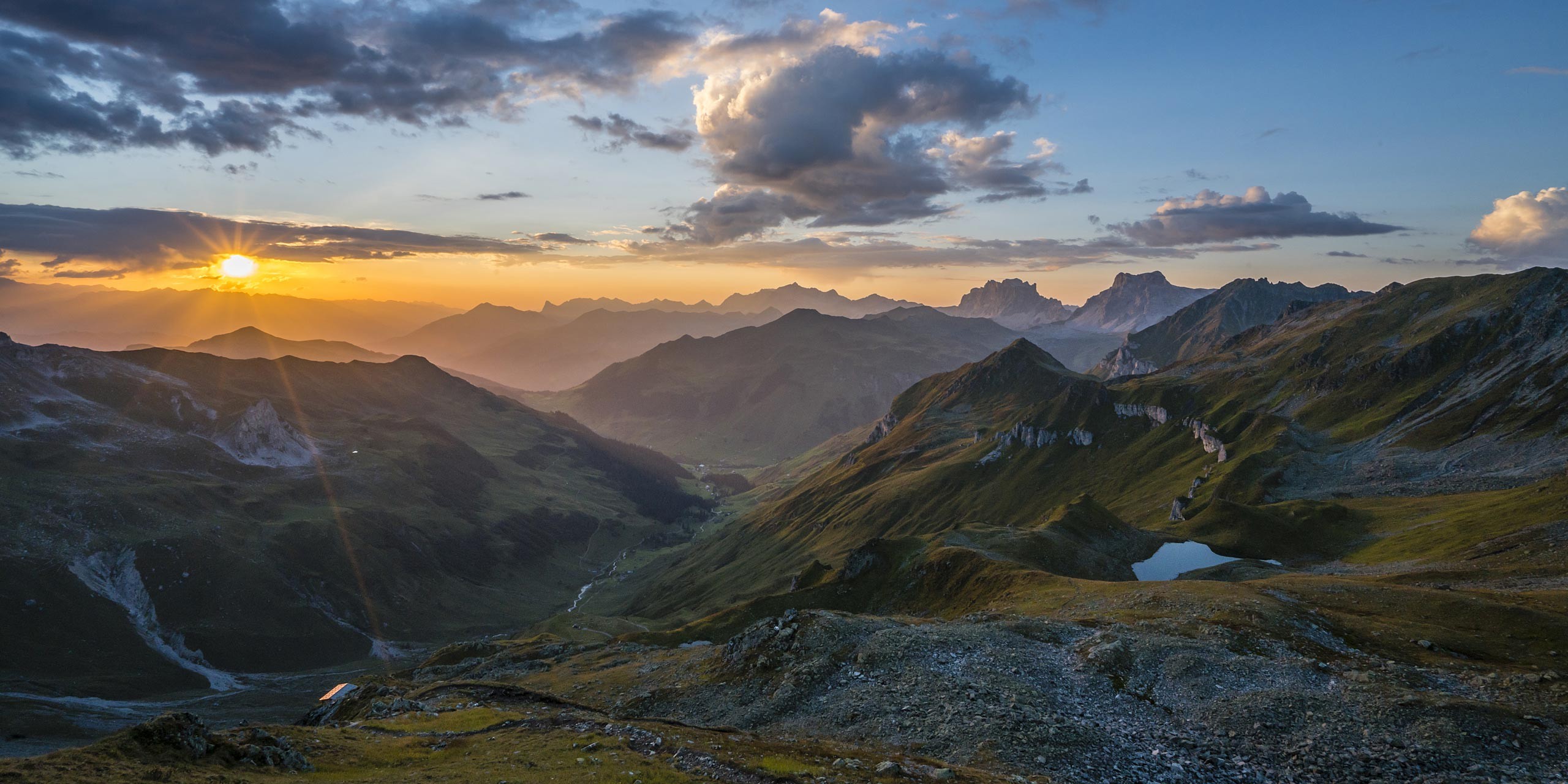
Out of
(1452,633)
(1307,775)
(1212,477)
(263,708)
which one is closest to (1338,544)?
(1212,477)

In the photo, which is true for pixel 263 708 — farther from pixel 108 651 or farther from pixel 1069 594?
pixel 1069 594

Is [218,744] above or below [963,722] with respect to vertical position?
above

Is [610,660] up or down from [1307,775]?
down

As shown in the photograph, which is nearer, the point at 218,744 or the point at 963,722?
the point at 218,744

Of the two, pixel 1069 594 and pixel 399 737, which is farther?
pixel 1069 594

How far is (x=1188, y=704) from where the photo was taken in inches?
2028

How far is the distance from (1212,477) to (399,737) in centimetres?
19219

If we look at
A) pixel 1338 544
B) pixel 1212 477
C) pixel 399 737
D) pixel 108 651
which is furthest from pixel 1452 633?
pixel 108 651

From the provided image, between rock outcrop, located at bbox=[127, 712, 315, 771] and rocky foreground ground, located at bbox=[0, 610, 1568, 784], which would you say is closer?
rock outcrop, located at bbox=[127, 712, 315, 771]

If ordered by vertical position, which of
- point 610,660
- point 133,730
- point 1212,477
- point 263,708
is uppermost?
point 133,730

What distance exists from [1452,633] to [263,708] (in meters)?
214

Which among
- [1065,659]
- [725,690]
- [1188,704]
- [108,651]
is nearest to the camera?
[1188,704]

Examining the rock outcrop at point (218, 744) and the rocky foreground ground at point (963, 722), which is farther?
the rocky foreground ground at point (963, 722)

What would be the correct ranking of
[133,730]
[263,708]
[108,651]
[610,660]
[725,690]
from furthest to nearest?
1. [108,651]
2. [263,708]
3. [610,660]
4. [725,690]
5. [133,730]
